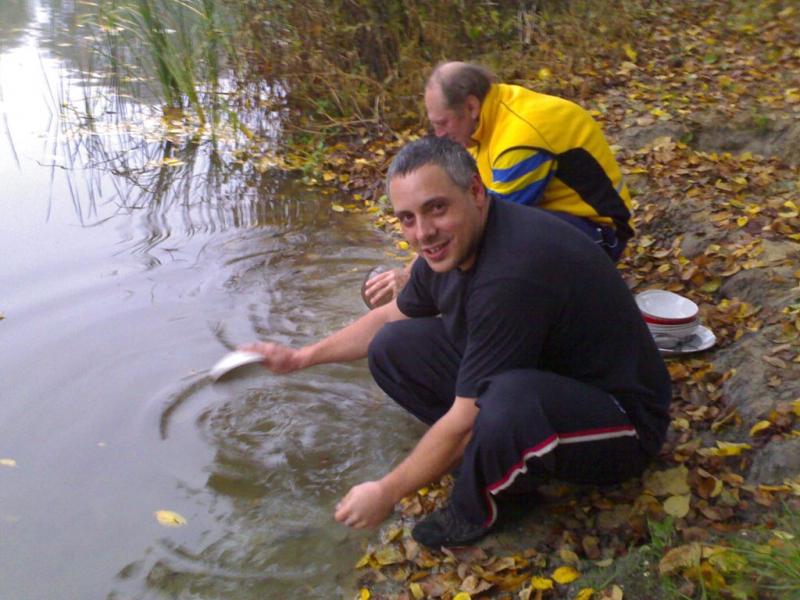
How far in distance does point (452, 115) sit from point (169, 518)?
2177mm

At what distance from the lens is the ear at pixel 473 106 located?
12.3 ft

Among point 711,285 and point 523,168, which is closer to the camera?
point 523,168

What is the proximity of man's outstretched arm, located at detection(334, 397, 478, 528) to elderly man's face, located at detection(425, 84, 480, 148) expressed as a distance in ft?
5.19

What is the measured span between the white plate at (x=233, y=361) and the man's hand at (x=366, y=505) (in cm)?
94

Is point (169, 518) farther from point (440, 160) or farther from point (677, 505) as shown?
point (677, 505)

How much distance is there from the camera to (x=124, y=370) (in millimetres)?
4379

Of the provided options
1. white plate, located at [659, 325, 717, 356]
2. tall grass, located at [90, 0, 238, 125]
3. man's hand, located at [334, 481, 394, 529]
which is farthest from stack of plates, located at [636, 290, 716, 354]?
tall grass, located at [90, 0, 238, 125]

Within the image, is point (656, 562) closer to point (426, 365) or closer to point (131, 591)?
point (426, 365)

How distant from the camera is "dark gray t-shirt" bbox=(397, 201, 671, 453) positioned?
247 centimetres

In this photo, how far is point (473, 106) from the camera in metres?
3.77

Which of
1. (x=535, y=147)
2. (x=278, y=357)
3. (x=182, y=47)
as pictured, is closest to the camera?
(x=278, y=357)

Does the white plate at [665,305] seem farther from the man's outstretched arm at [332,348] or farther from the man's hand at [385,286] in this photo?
the man's outstretched arm at [332,348]

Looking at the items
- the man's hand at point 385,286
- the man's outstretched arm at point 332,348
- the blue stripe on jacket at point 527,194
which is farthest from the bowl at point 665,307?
the man's outstretched arm at point 332,348

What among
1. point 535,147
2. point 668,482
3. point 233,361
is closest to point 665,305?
point 535,147
